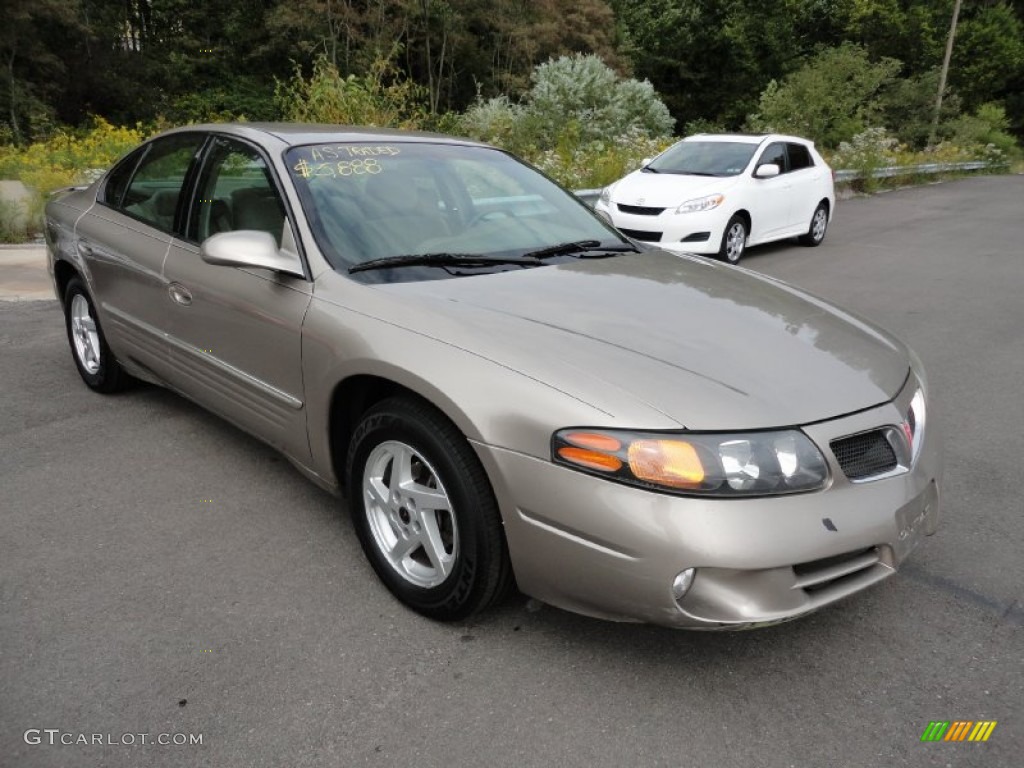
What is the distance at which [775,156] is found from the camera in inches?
415

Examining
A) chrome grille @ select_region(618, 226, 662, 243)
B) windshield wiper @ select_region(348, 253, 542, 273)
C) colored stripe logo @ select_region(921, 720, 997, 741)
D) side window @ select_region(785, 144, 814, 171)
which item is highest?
windshield wiper @ select_region(348, 253, 542, 273)

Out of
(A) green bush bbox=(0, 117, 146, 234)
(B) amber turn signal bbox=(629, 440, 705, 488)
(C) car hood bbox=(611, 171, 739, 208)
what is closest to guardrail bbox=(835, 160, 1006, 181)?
(C) car hood bbox=(611, 171, 739, 208)

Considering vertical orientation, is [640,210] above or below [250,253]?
below

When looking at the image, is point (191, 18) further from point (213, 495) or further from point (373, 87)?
point (213, 495)

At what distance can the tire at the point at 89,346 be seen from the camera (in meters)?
4.54

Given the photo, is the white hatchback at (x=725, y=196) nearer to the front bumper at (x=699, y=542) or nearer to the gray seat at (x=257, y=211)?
the gray seat at (x=257, y=211)

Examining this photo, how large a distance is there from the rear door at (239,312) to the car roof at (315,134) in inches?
3.2

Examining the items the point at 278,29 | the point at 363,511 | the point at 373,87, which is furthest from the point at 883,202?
the point at 278,29

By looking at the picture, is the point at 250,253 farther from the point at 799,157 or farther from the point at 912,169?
the point at 912,169

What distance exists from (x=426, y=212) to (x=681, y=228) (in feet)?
20.2

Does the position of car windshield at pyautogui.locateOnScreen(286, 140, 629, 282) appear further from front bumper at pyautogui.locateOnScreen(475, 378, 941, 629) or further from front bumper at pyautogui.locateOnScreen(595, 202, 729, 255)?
front bumper at pyautogui.locateOnScreen(595, 202, 729, 255)

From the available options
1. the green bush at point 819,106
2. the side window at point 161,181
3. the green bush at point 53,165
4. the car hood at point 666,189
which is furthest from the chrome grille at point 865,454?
the green bush at point 819,106

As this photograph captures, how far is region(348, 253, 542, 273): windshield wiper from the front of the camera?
302cm

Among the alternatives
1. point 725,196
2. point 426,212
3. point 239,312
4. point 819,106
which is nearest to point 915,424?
point 426,212
